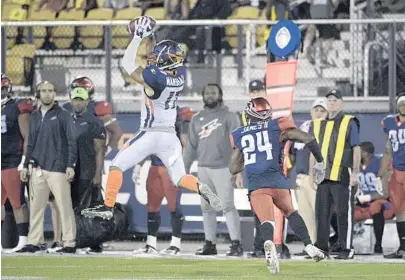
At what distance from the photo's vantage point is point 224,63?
1708 centimetres

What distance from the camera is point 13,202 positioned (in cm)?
1520

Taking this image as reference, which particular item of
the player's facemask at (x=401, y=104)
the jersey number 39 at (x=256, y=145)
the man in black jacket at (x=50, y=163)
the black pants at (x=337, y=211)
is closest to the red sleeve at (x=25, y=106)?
the man in black jacket at (x=50, y=163)

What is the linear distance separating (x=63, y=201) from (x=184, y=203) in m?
2.71

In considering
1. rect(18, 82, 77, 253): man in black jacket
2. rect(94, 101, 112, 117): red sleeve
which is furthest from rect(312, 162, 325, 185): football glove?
→ rect(94, 101, 112, 117): red sleeve

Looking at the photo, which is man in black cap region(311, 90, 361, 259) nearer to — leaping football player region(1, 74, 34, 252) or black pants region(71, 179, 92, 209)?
black pants region(71, 179, 92, 209)

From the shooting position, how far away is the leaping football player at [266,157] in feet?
39.1

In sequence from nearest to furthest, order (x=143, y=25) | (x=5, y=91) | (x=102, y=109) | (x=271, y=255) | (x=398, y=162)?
(x=271, y=255) → (x=143, y=25) → (x=398, y=162) → (x=5, y=91) → (x=102, y=109)

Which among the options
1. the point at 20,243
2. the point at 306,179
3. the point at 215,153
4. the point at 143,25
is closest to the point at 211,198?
the point at 143,25

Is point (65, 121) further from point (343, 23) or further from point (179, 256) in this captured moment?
point (343, 23)

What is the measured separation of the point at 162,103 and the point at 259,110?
154 centimetres

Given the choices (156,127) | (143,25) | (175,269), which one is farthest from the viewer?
(156,127)

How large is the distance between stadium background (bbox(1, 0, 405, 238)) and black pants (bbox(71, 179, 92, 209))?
6.69ft

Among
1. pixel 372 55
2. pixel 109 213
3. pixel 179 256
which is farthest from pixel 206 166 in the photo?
pixel 372 55

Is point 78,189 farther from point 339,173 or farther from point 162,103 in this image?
point 339,173
